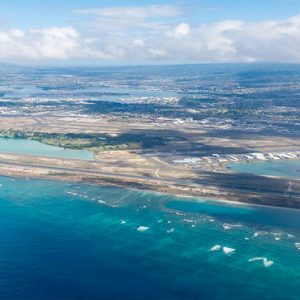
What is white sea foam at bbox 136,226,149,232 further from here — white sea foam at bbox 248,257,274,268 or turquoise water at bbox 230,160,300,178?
turquoise water at bbox 230,160,300,178

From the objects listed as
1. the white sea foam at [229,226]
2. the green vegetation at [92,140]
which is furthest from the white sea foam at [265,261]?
the green vegetation at [92,140]

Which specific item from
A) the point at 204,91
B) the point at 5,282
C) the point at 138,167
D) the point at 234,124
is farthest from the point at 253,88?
the point at 5,282

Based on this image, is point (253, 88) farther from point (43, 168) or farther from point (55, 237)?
point (55, 237)

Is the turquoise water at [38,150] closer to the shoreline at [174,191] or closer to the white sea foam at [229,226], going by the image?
the shoreline at [174,191]

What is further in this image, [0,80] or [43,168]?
[0,80]

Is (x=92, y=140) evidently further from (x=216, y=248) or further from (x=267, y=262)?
(x=267, y=262)

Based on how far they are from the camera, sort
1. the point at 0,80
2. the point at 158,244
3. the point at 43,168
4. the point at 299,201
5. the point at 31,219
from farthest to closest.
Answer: the point at 0,80 → the point at 43,168 → the point at 299,201 → the point at 31,219 → the point at 158,244

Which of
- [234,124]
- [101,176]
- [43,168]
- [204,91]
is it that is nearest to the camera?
[101,176]
